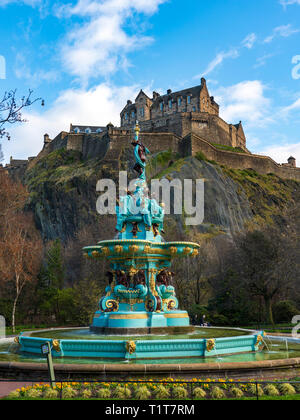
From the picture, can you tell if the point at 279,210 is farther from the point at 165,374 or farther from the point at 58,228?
the point at 165,374

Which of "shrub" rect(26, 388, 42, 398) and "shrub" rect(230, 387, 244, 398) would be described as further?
"shrub" rect(230, 387, 244, 398)

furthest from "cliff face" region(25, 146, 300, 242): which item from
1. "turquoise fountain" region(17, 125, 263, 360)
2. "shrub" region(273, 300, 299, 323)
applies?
"turquoise fountain" region(17, 125, 263, 360)

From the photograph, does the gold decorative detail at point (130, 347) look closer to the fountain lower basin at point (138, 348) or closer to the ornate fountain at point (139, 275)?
the fountain lower basin at point (138, 348)

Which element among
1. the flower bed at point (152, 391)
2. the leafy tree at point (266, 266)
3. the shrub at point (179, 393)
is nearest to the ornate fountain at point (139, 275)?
the flower bed at point (152, 391)

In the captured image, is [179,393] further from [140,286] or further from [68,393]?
[140,286]

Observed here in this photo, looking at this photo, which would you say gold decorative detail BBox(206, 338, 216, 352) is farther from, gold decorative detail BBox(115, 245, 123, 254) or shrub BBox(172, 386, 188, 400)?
gold decorative detail BBox(115, 245, 123, 254)

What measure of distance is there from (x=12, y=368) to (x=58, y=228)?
66977 mm

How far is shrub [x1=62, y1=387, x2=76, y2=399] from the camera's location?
7.80 meters

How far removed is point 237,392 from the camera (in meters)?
7.99
